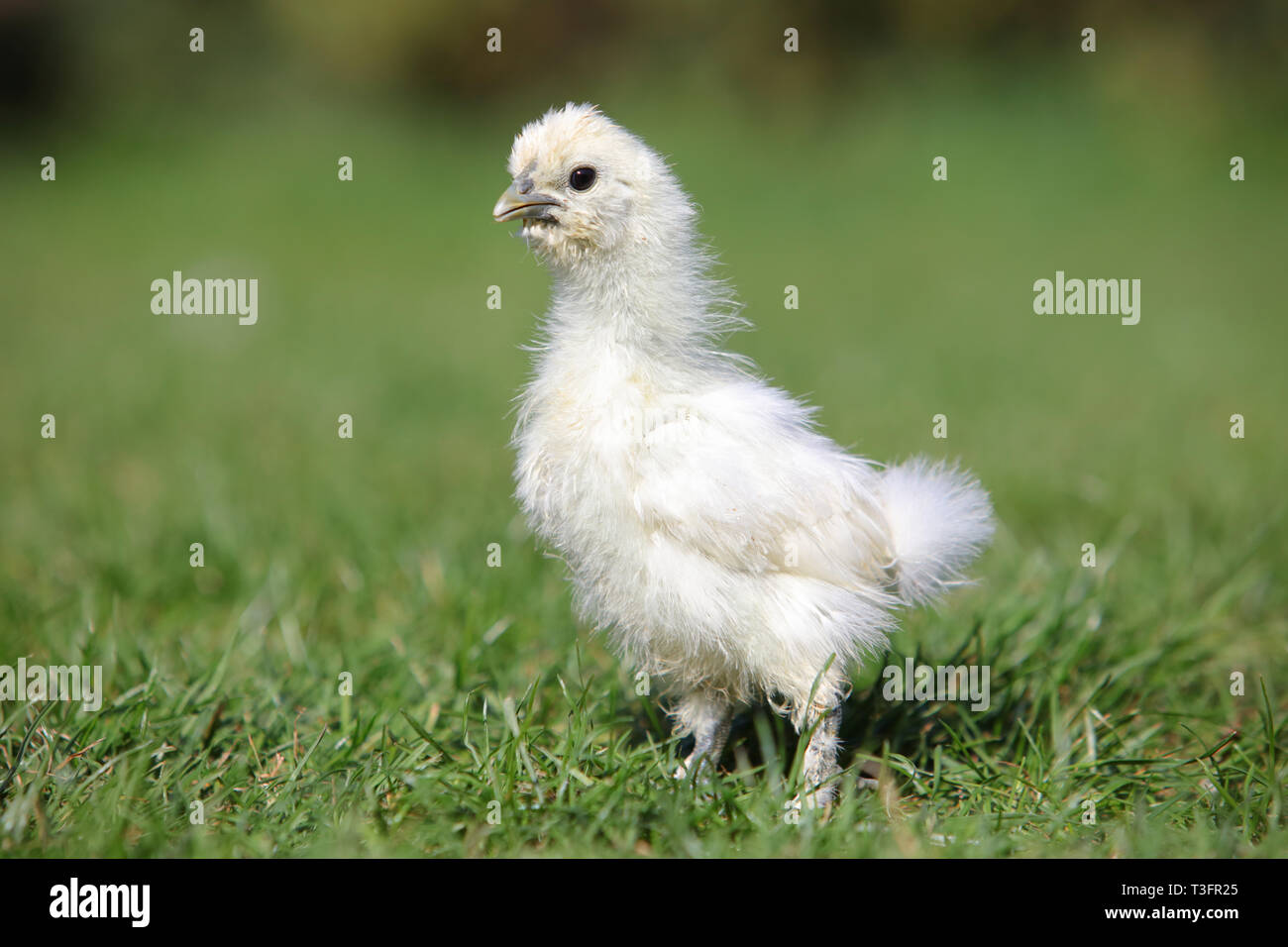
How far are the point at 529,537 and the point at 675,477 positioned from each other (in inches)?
72.0

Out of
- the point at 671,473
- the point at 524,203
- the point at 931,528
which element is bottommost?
the point at 931,528

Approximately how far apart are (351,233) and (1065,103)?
7.34 metres

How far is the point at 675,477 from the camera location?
7.84ft

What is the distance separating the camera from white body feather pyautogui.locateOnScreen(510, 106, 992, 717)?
2408 mm

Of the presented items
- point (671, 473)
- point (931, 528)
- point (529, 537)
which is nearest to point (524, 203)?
point (671, 473)

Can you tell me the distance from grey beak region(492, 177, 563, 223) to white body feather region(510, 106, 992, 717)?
1.8 inches

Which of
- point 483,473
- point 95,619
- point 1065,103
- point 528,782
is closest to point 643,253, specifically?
point 528,782

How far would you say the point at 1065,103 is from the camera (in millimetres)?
11734

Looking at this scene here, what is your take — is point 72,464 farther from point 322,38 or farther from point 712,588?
point 322,38

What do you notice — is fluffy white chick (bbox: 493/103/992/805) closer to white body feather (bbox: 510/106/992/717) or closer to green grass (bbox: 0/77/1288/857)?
white body feather (bbox: 510/106/992/717)

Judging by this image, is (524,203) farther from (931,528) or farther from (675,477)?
(931,528)

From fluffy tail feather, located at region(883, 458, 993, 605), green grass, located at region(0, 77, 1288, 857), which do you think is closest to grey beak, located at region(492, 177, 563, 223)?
green grass, located at region(0, 77, 1288, 857)

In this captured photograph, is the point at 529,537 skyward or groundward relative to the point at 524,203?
groundward

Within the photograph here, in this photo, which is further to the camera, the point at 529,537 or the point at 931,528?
the point at 529,537
